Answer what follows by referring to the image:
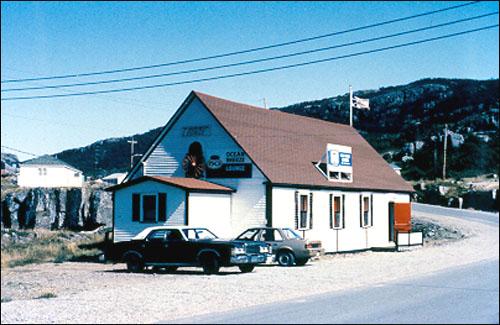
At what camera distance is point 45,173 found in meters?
82.4

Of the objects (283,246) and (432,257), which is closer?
(283,246)

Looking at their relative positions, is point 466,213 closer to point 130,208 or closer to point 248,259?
point 130,208

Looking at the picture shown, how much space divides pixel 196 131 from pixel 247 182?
4.17 m

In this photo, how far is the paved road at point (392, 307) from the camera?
11633 mm

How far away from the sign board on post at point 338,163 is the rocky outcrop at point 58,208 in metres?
33.2

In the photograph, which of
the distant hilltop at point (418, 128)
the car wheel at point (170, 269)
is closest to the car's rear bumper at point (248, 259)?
the car wheel at point (170, 269)

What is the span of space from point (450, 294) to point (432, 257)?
1270 centimetres

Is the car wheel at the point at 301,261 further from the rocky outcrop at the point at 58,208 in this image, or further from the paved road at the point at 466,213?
the rocky outcrop at the point at 58,208

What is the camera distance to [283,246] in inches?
976

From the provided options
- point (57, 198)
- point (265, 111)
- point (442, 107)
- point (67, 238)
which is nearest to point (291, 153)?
point (265, 111)

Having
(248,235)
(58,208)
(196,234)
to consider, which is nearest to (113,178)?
(58,208)

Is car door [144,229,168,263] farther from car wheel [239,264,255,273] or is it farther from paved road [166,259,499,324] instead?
paved road [166,259,499,324]

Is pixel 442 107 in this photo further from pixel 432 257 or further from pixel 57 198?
pixel 432 257

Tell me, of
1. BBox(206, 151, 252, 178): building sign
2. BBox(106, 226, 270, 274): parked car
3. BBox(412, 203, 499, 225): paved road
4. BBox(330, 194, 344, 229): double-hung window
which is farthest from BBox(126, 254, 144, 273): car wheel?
BBox(412, 203, 499, 225): paved road
